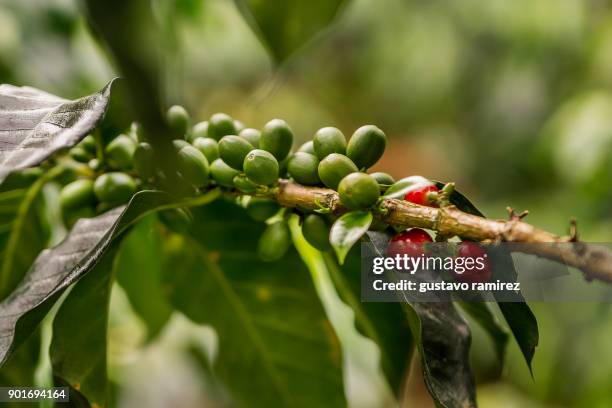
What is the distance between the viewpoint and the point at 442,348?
0.57m

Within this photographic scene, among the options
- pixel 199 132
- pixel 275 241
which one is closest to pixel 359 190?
pixel 275 241

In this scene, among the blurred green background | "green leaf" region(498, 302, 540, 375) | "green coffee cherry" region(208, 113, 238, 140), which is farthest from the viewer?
the blurred green background

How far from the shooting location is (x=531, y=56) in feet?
11.6

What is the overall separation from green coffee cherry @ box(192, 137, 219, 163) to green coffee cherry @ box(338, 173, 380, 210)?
163mm

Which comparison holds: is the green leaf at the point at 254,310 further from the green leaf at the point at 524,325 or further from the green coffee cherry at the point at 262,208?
the green leaf at the point at 524,325

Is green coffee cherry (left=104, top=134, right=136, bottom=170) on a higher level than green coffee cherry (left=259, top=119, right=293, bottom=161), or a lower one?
lower

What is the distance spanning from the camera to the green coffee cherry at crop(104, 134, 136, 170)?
690mm

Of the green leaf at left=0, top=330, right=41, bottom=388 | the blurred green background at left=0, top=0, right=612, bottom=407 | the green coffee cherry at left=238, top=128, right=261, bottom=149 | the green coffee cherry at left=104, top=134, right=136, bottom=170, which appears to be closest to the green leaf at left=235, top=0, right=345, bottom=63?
the green coffee cherry at left=238, top=128, right=261, bottom=149

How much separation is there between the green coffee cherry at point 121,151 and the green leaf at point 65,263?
0.06m

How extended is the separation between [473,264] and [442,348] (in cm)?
8

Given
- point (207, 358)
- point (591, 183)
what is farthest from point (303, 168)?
point (591, 183)

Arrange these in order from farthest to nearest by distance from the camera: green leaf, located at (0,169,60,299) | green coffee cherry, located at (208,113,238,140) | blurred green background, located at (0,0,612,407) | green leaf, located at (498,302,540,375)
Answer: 1. blurred green background, located at (0,0,612,407)
2. green leaf, located at (0,169,60,299)
3. green coffee cherry, located at (208,113,238,140)
4. green leaf, located at (498,302,540,375)

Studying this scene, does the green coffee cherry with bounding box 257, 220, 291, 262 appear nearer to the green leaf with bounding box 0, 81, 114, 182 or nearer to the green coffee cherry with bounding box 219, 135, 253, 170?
the green coffee cherry with bounding box 219, 135, 253, 170

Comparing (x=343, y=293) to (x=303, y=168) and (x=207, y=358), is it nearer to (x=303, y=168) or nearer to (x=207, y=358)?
(x=303, y=168)
